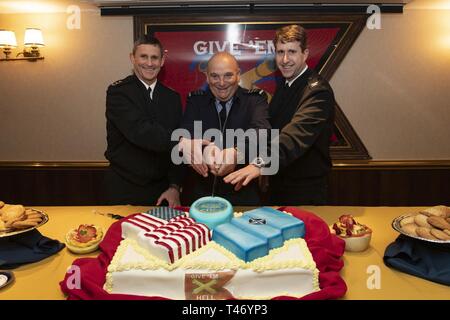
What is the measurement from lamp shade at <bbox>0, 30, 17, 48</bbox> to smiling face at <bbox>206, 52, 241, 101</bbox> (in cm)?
250

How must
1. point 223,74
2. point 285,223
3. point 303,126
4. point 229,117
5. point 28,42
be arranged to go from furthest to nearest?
point 28,42 < point 229,117 < point 223,74 < point 303,126 < point 285,223

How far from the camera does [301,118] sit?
7.40 feet

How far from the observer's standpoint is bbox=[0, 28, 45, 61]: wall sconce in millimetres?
3721

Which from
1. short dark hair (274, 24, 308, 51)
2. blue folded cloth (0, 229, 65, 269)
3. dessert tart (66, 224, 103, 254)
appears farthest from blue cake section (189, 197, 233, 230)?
short dark hair (274, 24, 308, 51)

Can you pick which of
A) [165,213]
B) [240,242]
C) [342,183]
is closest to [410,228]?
[240,242]

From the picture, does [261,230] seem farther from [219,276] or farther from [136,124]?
[136,124]

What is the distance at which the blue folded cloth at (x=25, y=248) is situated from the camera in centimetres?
151

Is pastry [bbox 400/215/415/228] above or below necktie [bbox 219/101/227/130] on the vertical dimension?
below

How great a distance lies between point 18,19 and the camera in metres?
3.95

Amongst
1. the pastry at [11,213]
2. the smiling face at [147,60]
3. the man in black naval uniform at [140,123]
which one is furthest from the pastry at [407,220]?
the smiling face at [147,60]

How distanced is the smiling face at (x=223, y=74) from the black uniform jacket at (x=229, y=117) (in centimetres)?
9

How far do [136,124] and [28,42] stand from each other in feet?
6.76

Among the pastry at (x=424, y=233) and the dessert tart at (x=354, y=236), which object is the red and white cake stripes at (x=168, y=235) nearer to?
the dessert tart at (x=354, y=236)

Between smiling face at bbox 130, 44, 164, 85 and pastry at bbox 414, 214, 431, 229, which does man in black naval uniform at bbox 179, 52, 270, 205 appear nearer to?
smiling face at bbox 130, 44, 164, 85
